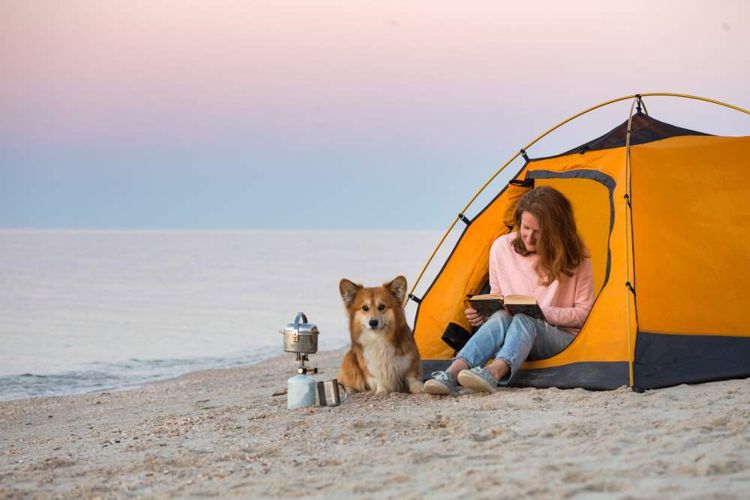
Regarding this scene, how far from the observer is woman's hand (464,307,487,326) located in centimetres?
602

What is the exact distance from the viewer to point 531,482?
3.33m

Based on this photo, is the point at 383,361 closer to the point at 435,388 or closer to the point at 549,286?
the point at 435,388

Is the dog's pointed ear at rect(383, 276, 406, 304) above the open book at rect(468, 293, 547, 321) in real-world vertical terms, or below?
above

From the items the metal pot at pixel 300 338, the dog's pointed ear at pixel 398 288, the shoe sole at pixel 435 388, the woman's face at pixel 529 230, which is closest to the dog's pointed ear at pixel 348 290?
the dog's pointed ear at pixel 398 288

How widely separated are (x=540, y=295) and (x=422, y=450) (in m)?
2.05

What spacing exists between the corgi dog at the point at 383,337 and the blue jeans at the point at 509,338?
0.33m

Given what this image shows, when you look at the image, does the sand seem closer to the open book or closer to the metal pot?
the metal pot

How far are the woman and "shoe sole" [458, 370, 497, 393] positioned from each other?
0.32 feet

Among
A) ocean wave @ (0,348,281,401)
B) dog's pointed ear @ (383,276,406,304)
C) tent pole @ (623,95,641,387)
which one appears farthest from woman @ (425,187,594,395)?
ocean wave @ (0,348,281,401)

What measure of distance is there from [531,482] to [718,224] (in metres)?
2.91

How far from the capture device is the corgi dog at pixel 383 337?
18.3ft

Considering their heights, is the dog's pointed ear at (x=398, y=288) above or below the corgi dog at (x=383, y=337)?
above

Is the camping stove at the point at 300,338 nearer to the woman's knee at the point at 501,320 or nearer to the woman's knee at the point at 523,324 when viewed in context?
the woman's knee at the point at 501,320

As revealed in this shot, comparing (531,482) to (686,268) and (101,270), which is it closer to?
(686,268)
